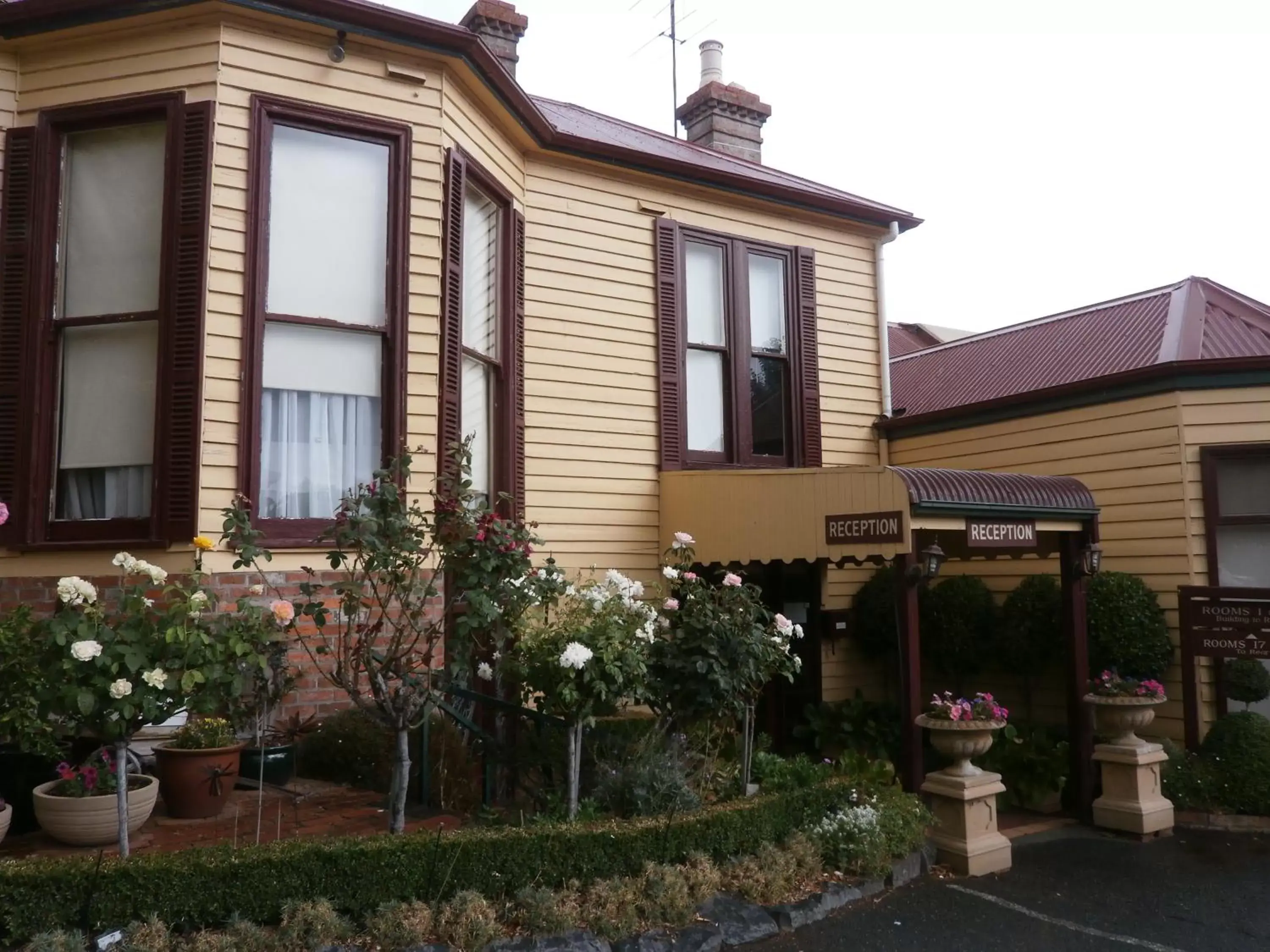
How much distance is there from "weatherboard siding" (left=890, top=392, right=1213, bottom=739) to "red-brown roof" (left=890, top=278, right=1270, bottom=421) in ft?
1.16

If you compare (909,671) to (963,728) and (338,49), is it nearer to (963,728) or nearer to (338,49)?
(963,728)

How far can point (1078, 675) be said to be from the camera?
327 inches

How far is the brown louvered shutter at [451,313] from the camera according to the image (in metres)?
7.36

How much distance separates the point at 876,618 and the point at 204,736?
257 inches

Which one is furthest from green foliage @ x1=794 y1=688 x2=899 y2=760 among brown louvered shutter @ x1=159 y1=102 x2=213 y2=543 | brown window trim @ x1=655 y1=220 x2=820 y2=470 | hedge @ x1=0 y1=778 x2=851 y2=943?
brown louvered shutter @ x1=159 y1=102 x2=213 y2=543

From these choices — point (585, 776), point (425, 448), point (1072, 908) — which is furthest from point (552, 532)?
point (1072, 908)

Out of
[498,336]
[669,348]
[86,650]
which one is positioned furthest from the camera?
[669,348]

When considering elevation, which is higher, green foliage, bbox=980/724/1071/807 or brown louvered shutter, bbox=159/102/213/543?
brown louvered shutter, bbox=159/102/213/543

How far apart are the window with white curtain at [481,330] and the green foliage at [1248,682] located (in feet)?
20.5

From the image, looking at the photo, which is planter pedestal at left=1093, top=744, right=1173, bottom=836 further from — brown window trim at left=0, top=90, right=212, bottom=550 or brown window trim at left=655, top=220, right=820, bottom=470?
brown window trim at left=0, top=90, right=212, bottom=550

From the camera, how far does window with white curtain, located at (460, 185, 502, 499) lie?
812 centimetres

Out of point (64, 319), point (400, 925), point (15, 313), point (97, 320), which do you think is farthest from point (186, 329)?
point (400, 925)

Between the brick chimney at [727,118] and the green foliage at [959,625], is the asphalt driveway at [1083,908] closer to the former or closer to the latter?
the green foliage at [959,625]

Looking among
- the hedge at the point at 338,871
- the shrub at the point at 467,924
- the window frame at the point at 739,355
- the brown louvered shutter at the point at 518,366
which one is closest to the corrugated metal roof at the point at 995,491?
the window frame at the point at 739,355
